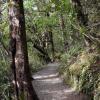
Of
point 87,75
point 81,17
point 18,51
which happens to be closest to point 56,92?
point 87,75

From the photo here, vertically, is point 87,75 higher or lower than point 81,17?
lower

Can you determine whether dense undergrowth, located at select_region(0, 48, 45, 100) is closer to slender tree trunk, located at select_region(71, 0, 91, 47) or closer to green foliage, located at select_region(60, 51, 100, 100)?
green foliage, located at select_region(60, 51, 100, 100)

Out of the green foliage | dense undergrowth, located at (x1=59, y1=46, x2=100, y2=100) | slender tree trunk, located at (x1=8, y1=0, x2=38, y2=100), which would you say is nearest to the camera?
slender tree trunk, located at (x1=8, y1=0, x2=38, y2=100)

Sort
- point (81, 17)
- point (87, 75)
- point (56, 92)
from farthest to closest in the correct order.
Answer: point (81, 17) < point (56, 92) < point (87, 75)

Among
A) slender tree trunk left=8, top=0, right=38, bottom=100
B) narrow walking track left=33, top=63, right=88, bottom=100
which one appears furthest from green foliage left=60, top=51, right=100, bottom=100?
slender tree trunk left=8, top=0, right=38, bottom=100

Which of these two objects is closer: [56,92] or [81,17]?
[56,92]

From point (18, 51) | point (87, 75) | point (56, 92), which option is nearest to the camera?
point (18, 51)

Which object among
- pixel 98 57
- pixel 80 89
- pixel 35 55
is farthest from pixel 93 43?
pixel 35 55

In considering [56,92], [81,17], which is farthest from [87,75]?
[81,17]

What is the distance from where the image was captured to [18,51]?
8312mm

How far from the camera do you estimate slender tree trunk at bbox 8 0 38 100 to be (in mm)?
8305

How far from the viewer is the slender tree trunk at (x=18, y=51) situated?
27.2 feet

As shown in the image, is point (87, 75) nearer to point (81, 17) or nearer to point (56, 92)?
point (56, 92)

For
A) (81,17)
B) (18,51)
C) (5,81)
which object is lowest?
(5,81)
